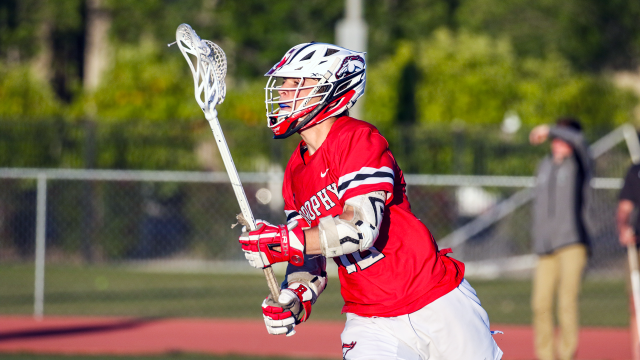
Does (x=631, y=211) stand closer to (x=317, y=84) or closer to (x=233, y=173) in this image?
(x=317, y=84)

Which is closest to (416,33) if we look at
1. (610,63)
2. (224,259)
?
(610,63)

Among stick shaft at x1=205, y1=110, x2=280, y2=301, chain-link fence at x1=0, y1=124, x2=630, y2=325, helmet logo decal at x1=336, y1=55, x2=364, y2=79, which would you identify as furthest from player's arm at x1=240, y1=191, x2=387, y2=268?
chain-link fence at x1=0, y1=124, x2=630, y2=325

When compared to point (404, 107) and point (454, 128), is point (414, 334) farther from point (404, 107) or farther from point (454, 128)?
point (404, 107)

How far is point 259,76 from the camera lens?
98.3ft

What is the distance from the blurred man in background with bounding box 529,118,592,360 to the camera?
7.65m

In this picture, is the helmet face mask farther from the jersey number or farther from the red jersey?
the jersey number

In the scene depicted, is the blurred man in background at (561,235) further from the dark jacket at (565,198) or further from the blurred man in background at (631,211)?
the blurred man in background at (631,211)

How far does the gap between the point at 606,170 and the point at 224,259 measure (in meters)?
8.06

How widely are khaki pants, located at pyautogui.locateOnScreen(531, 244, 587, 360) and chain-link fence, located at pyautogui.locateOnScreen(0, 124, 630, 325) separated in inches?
201

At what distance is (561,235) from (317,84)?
184 inches

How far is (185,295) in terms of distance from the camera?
12.8 meters

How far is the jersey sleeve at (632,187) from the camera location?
7.71 m

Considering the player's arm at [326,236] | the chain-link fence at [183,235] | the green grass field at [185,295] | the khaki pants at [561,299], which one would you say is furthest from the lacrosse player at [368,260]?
the chain-link fence at [183,235]

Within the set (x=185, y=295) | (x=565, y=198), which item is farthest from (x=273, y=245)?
(x=185, y=295)
